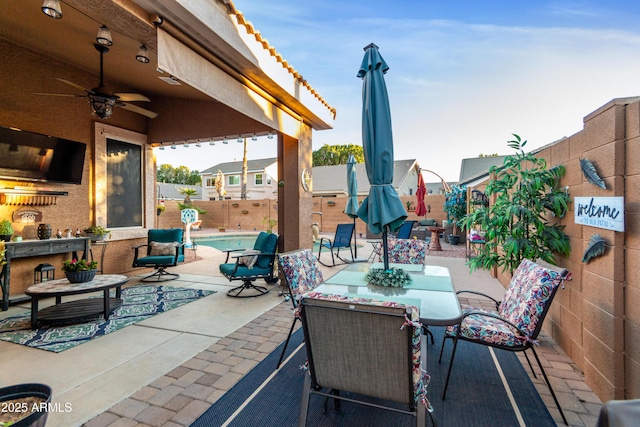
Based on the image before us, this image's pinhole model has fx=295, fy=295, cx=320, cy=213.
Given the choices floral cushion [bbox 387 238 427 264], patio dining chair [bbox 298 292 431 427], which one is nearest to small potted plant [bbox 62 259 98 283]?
patio dining chair [bbox 298 292 431 427]

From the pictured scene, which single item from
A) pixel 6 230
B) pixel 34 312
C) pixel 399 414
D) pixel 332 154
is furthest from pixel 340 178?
pixel 399 414

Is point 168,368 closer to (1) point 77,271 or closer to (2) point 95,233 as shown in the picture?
(1) point 77,271

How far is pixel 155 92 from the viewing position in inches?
247

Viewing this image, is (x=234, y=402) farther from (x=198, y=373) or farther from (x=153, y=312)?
(x=153, y=312)

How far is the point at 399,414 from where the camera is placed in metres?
1.93

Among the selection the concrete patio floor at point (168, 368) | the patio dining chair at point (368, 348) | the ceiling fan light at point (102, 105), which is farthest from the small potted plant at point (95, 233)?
the patio dining chair at point (368, 348)

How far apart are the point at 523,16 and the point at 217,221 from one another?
56.4 ft

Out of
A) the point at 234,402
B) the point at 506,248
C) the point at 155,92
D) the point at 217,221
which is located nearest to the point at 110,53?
the point at 155,92

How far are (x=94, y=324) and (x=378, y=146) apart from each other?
3.77 metres

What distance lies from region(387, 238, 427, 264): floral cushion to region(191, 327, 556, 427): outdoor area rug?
148 cm

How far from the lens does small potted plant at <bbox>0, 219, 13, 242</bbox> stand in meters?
4.06

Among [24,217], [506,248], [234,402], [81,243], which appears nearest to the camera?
[234,402]

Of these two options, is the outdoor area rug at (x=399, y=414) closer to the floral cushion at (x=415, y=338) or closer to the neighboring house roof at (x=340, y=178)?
the floral cushion at (x=415, y=338)

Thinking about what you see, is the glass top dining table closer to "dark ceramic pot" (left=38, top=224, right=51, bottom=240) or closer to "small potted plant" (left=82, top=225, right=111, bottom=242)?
"dark ceramic pot" (left=38, top=224, right=51, bottom=240)
